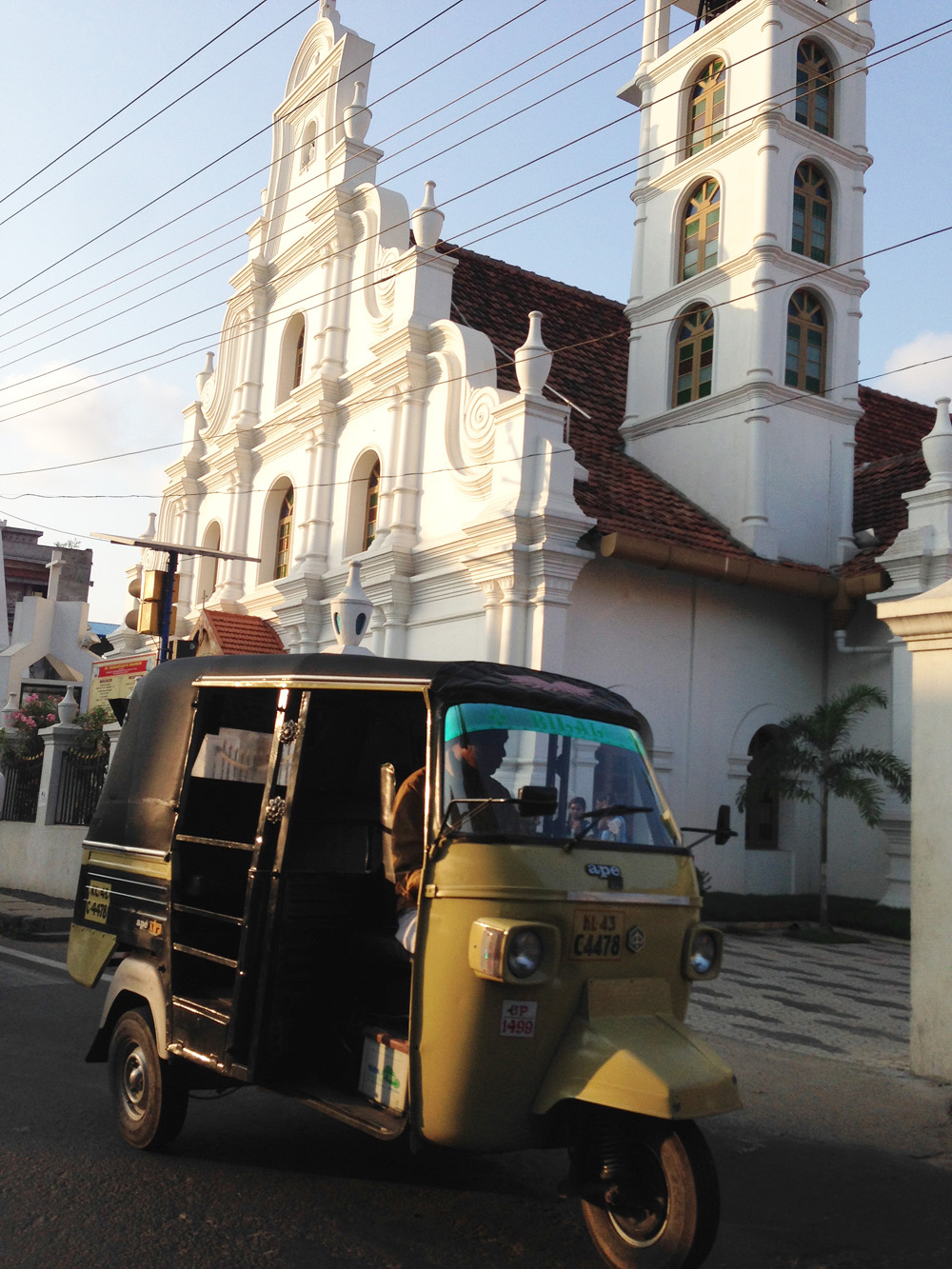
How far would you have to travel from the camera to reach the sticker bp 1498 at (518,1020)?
3982 mm

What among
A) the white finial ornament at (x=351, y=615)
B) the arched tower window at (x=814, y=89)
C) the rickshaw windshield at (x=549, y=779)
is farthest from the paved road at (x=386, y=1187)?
the arched tower window at (x=814, y=89)

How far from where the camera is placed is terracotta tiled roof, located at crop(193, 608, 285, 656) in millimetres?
19266

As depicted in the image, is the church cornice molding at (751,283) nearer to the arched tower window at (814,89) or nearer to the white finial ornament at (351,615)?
the arched tower window at (814,89)

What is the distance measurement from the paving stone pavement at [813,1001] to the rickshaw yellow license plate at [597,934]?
427 cm

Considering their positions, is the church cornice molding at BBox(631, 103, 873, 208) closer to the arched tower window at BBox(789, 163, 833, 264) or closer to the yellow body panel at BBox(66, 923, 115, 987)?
the arched tower window at BBox(789, 163, 833, 264)

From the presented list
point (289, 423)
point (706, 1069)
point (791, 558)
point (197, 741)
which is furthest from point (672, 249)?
point (706, 1069)

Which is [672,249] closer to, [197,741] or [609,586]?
[609,586]

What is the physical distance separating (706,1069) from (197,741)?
276 cm

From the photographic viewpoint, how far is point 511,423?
49.5 feet

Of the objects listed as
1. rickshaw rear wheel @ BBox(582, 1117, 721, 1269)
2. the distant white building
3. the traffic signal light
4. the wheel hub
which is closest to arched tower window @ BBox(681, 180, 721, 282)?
the traffic signal light

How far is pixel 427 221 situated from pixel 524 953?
50.4ft

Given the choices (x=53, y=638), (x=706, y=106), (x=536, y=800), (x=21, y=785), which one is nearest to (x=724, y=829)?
(x=536, y=800)

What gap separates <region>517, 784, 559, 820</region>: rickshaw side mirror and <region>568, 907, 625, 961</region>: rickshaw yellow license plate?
0.38m

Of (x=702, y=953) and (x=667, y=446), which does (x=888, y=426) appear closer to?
(x=667, y=446)
